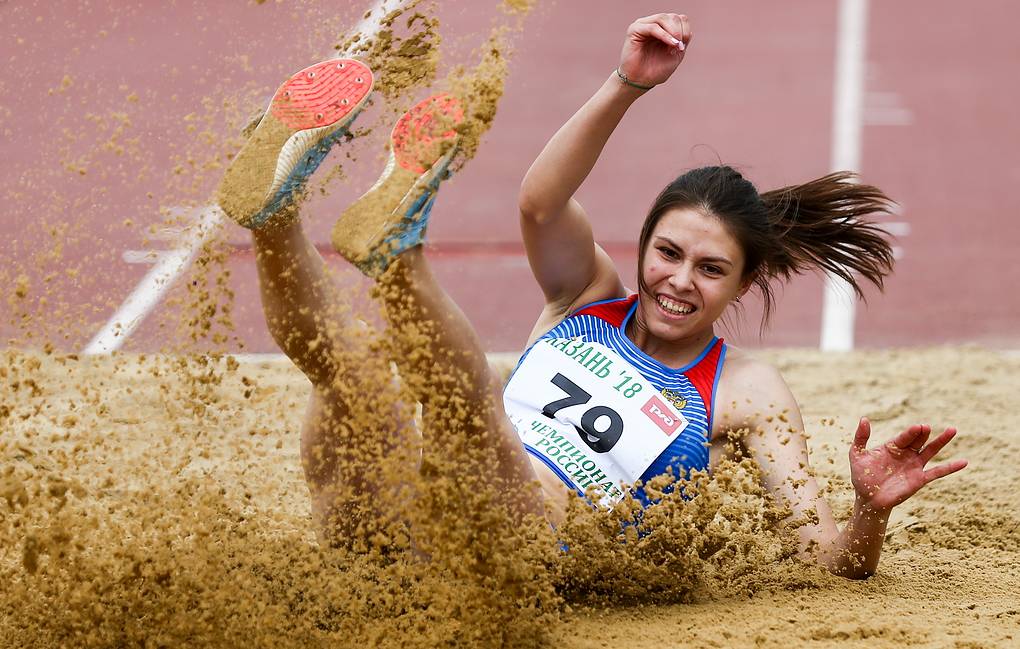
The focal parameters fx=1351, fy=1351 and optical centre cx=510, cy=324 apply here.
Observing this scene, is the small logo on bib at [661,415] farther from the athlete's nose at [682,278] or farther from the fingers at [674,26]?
the fingers at [674,26]

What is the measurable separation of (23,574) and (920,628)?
1.96 m

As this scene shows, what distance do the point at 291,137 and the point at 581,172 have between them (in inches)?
30.2

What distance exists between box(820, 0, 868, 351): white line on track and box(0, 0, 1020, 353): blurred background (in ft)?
0.15

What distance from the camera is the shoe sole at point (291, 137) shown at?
2816 mm

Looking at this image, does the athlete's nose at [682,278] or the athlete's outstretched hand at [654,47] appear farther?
the athlete's nose at [682,278]

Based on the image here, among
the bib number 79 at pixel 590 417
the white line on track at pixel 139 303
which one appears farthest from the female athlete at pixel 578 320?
the white line on track at pixel 139 303

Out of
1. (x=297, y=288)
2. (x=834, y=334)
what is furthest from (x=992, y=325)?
(x=297, y=288)

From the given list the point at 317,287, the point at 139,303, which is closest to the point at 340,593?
the point at 317,287

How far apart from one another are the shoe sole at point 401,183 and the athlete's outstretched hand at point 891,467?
111 cm

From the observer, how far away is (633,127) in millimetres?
9117

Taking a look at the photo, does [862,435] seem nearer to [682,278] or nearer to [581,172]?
[682,278]

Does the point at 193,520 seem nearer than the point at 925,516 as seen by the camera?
Yes

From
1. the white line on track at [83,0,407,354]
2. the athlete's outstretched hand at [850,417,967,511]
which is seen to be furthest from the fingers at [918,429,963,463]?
the white line on track at [83,0,407,354]

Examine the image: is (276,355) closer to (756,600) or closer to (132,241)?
(132,241)
